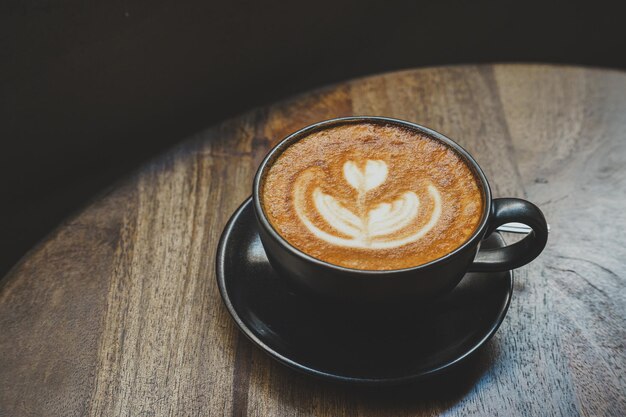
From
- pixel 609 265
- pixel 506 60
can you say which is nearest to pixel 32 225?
pixel 609 265

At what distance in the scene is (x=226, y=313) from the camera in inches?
30.4

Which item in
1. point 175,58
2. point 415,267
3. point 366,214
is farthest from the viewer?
point 175,58

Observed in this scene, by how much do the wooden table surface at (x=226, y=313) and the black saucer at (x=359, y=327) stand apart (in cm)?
3

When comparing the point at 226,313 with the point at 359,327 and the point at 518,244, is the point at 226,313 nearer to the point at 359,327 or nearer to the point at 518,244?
the point at 359,327

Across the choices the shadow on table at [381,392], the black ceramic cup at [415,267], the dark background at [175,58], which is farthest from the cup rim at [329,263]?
the dark background at [175,58]

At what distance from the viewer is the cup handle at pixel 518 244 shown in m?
0.70

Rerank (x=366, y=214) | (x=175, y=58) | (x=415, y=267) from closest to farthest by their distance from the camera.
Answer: (x=415, y=267), (x=366, y=214), (x=175, y=58)

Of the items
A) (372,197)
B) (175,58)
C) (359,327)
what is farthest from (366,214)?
(175,58)

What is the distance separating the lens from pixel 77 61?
1278 mm

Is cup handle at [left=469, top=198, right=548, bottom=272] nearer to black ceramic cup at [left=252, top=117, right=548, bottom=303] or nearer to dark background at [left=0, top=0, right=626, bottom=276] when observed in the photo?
black ceramic cup at [left=252, top=117, right=548, bottom=303]

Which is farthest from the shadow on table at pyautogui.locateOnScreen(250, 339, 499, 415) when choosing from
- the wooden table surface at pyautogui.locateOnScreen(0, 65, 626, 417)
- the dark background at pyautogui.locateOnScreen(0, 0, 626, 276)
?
the dark background at pyautogui.locateOnScreen(0, 0, 626, 276)

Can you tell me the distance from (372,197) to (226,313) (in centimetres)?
23

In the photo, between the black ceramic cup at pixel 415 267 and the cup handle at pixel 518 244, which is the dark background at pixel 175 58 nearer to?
the black ceramic cup at pixel 415 267

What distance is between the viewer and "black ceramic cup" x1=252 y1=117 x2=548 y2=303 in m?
0.64
